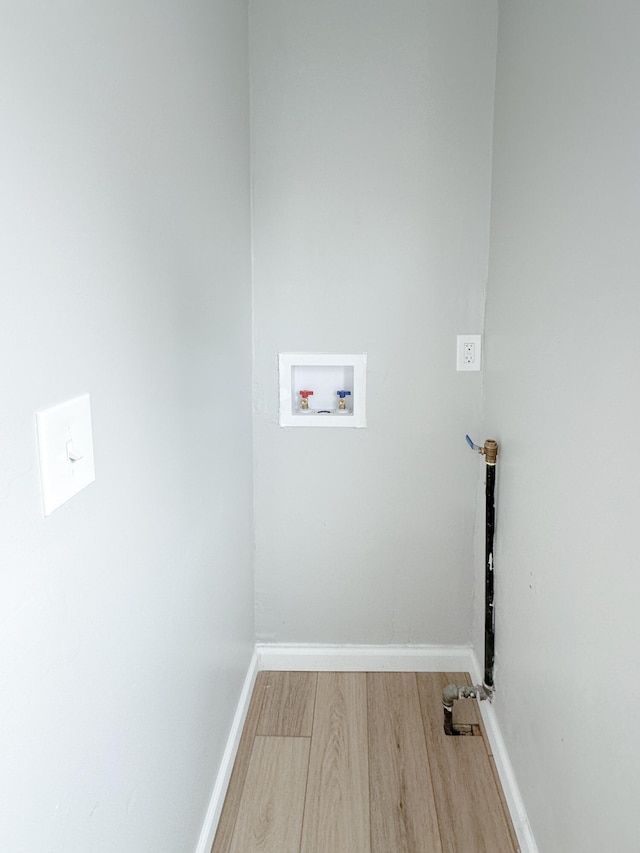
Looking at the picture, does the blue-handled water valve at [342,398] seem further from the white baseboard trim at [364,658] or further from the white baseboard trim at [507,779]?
the white baseboard trim at [507,779]

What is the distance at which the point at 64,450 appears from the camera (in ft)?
2.96

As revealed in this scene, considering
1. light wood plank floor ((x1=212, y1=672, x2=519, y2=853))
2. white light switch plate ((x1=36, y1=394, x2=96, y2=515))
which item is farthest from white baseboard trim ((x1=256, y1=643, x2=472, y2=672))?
white light switch plate ((x1=36, y1=394, x2=96, y2=515))

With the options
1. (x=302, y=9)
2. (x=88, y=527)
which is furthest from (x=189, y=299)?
(x=302, y=9)

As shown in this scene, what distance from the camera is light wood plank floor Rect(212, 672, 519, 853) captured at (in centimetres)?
186

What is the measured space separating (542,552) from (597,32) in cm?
104

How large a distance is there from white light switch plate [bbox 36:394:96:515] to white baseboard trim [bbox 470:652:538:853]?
141 cm

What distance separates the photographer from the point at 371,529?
2.47 metres

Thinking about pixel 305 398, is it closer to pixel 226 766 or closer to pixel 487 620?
pixel 487 620

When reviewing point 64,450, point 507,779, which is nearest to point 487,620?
point 507,779

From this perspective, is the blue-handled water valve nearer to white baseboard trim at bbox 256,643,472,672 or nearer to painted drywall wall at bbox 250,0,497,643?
painted drywall wall at bbox 250,0,497,643

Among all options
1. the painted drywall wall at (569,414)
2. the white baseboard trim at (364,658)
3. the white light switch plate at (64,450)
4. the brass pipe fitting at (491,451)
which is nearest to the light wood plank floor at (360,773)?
the white baseboard trim at (364,658)

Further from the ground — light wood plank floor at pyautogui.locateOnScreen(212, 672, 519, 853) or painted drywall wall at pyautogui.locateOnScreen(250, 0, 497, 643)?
painted drywall wall at pyautogui.locateOnScreen(250, 0, 497, 643)

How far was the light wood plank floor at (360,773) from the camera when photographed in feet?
6.09

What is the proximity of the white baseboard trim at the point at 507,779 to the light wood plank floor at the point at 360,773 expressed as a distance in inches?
1.2
